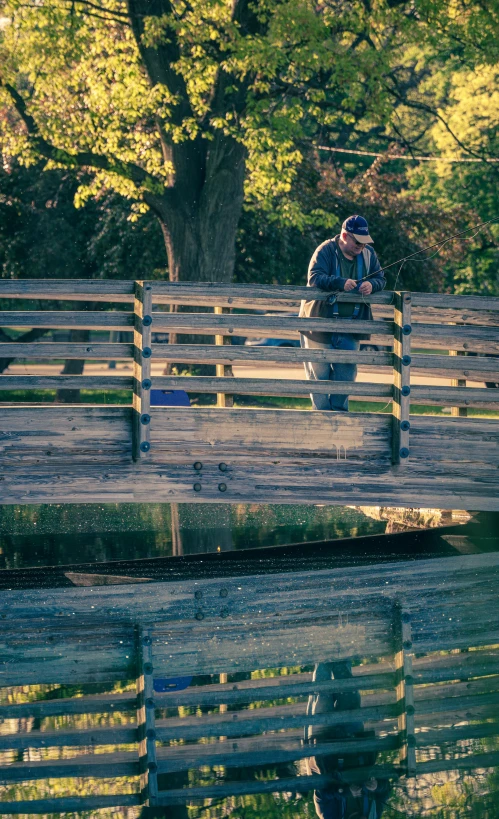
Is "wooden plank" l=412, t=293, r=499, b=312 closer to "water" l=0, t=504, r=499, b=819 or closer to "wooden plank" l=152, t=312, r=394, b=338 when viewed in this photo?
"wooden plank" l=152, t=312, r=394, b=338

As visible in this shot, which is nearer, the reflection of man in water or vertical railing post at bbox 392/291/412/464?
the reflection of man in water

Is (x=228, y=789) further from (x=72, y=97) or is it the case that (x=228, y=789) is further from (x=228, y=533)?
(x=72, y=97)

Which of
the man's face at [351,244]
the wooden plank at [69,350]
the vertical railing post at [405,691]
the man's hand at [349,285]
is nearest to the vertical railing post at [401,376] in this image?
the man's hand at [349,285]

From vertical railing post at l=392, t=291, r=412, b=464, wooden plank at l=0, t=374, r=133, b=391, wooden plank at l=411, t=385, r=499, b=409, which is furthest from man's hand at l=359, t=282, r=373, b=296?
wooden plank at l=0, t=374, r=133, b=391

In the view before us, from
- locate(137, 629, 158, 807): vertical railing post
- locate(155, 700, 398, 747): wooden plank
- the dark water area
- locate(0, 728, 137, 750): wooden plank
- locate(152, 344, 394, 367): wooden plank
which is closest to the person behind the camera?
locate(137, 629, 158, 807): vertical railing post

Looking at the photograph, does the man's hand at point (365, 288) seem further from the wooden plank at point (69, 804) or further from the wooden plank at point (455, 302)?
the wooden plank at point (69, 804)

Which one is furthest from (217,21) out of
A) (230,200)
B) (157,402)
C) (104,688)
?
(104,688)

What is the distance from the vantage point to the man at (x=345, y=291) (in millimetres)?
11227

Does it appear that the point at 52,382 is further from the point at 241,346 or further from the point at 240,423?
the point at 241,346

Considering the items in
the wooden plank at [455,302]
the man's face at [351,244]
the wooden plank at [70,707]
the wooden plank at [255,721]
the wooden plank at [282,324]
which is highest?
the man's face at [351,244]

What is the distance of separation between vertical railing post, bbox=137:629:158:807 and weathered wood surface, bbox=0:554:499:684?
72 millimetres

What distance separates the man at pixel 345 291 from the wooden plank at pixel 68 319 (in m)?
1.57

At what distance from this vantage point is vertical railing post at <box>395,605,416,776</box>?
5969 millimetres

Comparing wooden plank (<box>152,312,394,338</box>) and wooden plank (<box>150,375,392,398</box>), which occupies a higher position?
wooden plank (<box>152,312,394,338</box>)
